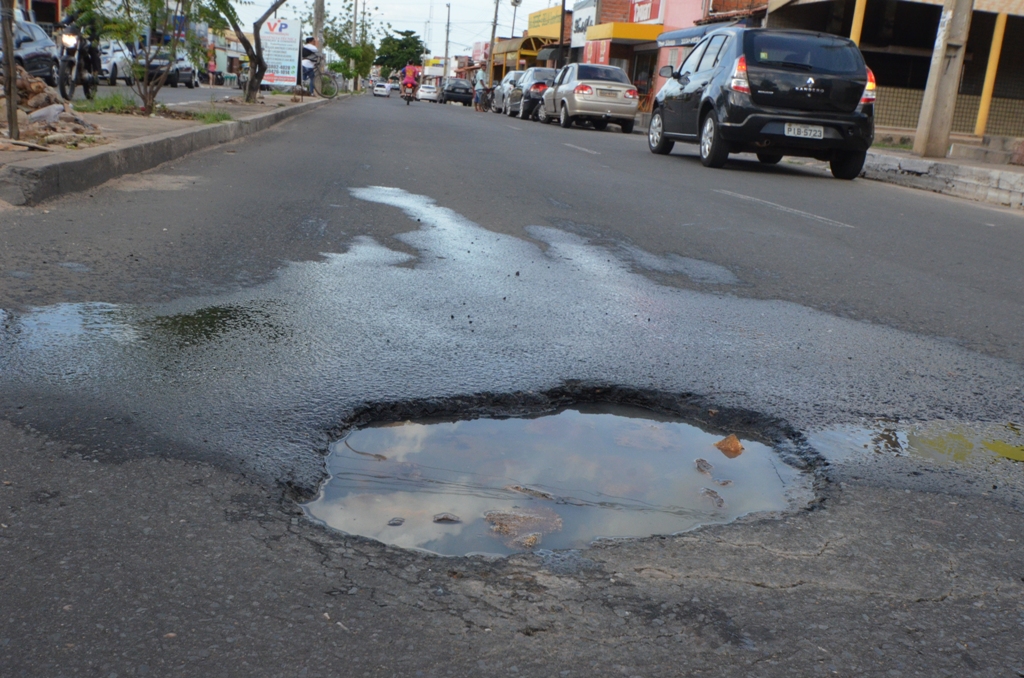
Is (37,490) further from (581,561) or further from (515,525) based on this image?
(581,561)

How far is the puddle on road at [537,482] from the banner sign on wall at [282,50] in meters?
33.7

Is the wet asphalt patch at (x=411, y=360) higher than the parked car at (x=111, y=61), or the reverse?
the parked car at (x=111, y=61)

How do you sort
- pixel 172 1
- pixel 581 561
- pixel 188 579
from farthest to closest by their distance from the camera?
1. pixel 172 1
2. pixel 581 561
3. pixel 188 579

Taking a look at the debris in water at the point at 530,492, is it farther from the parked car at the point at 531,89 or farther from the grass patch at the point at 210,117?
the parked car at the point at 531,89

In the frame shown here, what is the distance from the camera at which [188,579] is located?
5.93 feet

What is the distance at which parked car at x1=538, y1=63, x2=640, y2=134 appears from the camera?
22.6m

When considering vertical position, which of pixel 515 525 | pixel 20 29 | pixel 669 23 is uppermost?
pixel 669 23

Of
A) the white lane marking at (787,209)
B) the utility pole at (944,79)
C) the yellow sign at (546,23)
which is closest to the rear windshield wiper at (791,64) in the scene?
the white lane marking at (787,209)

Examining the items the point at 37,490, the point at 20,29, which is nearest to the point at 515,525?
→ the point at 37,490

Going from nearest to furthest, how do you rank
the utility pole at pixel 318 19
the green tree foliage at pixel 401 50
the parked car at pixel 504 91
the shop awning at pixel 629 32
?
1. the parked car at pixel 504 91
2. the utility pole at pixel 318 19
3. the shop awning at pixel 629 32
4. the green tree foliage at pixel 401 50

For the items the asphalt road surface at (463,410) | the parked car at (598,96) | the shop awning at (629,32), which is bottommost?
the asphalt road surface at (463,410)

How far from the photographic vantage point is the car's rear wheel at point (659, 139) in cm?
1393

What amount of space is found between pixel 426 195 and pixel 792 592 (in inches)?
246

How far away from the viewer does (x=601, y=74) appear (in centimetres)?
A: 2322
